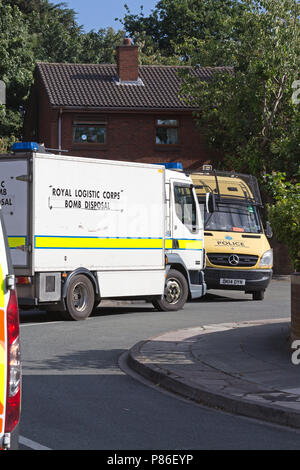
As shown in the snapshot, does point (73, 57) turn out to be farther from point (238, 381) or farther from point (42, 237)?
→ point (238, 381)

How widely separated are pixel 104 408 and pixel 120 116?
3339cm

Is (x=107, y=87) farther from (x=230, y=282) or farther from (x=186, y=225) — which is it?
(x=186, y=225)

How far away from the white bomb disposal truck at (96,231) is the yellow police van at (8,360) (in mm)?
10395

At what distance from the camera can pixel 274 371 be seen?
926 cm

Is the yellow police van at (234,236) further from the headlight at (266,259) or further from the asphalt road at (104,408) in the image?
the asphalt road at (104,408)

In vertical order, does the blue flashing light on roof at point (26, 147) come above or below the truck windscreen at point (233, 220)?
above

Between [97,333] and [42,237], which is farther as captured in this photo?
[42,237]

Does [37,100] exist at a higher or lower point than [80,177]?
higher

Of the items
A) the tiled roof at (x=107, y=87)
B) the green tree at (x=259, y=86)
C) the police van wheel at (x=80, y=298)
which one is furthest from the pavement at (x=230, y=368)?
the tiled roof at (x=107, y=87)

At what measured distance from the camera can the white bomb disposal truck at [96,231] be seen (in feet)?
48.6

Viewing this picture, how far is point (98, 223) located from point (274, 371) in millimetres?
7405

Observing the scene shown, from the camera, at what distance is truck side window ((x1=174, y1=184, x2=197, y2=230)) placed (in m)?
18.4

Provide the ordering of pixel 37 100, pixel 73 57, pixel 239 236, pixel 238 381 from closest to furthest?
pixel 238 381, pixel 239 236, pixel 37 100, pixel 73 57
